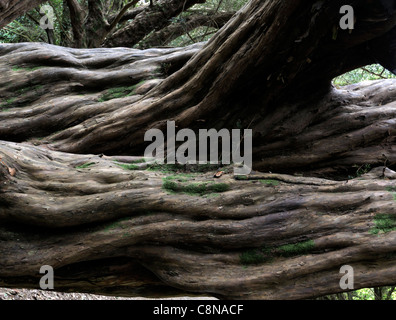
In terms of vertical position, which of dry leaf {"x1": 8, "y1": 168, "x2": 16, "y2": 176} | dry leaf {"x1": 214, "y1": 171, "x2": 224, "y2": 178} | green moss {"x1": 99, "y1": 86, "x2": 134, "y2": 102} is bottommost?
dry leaf {"x1": 8, "y1": 168, "x2": 16, "y2": 176}

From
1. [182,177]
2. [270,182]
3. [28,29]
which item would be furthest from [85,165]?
[28,29]

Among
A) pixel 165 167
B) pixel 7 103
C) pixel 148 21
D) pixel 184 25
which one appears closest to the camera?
pixel 165 167

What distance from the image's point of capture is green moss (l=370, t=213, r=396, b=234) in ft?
8.11

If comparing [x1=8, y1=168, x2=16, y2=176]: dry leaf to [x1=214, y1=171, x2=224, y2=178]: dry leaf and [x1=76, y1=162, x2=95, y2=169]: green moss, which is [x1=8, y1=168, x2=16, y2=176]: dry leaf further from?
[x1=214, y1=171, x2=224, y2=178]: dry leaf

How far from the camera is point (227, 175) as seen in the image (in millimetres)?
3018

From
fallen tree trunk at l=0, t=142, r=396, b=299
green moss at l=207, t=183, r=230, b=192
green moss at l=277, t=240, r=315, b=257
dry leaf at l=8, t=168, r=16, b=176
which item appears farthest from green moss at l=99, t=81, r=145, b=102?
green moss at l=277, t=240, r=315, b=257

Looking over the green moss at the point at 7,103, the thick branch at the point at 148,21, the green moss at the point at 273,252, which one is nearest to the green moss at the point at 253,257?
the green moss at the point at 273,252

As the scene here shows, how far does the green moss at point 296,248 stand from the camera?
8.16 ft

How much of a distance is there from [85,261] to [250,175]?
1377 millimetres

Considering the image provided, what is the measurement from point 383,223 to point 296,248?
0.59 meters

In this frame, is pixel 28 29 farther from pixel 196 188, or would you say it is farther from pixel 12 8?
pixel 196 188

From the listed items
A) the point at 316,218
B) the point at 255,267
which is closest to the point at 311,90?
the point at 316,218

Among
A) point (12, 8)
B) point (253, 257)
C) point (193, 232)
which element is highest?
point (12, 8)

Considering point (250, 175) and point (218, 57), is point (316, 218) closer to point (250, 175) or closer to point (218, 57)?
point (250, 175)
